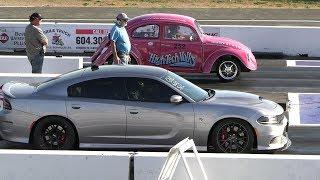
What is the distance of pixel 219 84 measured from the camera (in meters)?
16.2

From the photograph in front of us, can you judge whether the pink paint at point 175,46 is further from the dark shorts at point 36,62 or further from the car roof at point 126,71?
the car roof at point 126,71

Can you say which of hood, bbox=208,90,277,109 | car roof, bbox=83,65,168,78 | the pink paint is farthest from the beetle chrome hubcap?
car roof, bbox=83,65,168,78

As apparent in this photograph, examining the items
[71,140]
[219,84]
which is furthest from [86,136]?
[219,84]

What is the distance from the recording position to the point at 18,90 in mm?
10617

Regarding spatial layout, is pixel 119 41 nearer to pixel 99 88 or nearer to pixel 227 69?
pixel 99 88

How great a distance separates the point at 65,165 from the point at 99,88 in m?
2.64

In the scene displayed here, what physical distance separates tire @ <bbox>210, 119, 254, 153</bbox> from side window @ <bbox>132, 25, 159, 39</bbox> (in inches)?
252

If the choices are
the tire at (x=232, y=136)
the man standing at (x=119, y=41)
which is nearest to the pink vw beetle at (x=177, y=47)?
the man standing at (x=119, y=41)

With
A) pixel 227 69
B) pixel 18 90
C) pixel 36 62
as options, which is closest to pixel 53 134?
pixel 18 90

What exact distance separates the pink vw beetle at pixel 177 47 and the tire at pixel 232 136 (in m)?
6.09

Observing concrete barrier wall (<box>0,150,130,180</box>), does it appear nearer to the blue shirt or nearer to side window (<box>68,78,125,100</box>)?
side window (<box>68,78,125,100</box>)

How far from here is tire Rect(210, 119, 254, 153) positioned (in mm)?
10156

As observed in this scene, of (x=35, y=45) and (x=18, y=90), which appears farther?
(x=35, y=45)

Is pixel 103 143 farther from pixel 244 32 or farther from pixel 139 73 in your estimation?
pixel 244 32
